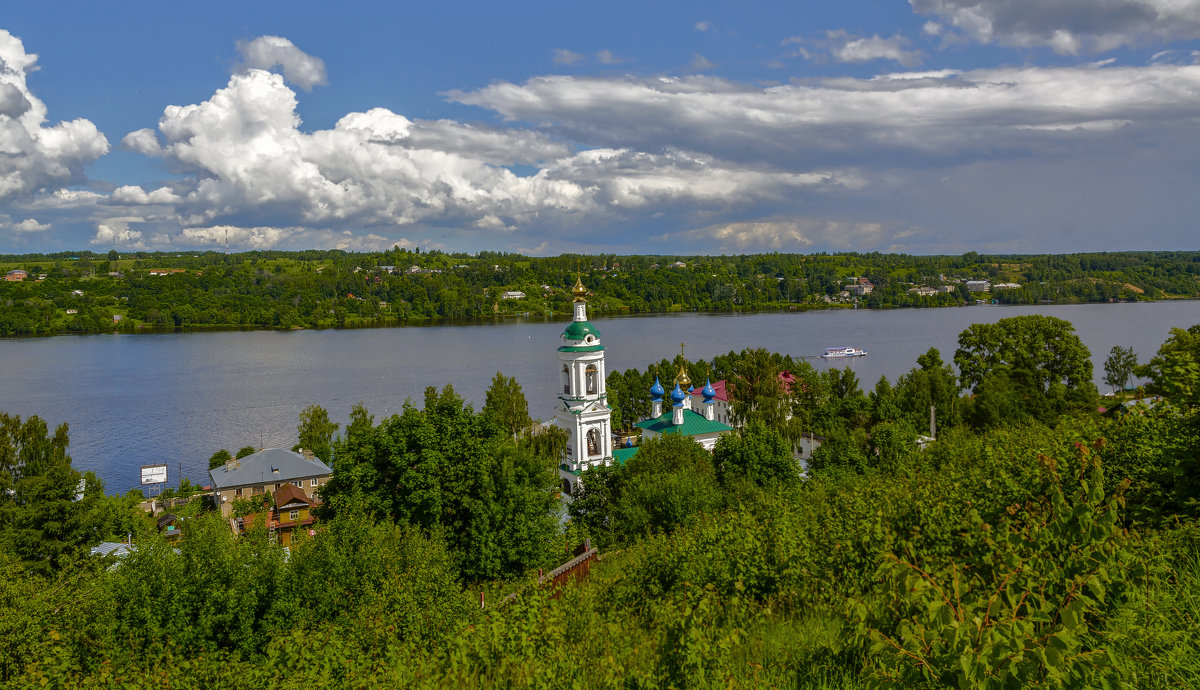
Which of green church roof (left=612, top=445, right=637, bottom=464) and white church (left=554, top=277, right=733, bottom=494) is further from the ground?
white church (left=554, top=277, right=733, bottom=494)

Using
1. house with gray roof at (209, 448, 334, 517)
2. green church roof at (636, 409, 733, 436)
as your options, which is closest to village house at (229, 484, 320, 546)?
house with gray roof at (209, 448, 334, 517)

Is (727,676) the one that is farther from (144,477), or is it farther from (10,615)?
(144,477)

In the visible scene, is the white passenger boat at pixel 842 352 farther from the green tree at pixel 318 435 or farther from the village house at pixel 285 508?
the village house at pixel 285 508

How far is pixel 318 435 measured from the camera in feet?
122

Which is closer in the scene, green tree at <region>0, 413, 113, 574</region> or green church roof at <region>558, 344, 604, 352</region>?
green tree at <region>0, 413, 113, 574</region>

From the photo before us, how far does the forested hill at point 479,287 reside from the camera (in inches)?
4756

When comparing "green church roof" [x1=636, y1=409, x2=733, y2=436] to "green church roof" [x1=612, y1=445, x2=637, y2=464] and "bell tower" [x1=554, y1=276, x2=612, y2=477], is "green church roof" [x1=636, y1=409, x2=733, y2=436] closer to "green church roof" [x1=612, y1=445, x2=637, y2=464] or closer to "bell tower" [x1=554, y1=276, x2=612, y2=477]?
"green church roof" [x1=612, y1=445, x2=637, y2=464]

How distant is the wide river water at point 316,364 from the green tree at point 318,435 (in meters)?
5.67

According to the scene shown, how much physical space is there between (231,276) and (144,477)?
130 meters

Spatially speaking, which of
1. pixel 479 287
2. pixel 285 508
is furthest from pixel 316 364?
pixel 479 287

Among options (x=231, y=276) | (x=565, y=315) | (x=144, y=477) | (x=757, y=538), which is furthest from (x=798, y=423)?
(x=231, y=276)

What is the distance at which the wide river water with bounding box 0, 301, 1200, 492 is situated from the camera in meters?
45.7

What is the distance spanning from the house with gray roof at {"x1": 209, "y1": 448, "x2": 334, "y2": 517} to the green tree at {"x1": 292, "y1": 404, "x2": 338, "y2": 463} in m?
1.91

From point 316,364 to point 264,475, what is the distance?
43.0m
